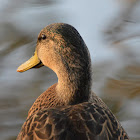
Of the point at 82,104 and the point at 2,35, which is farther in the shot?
the point at 2,35

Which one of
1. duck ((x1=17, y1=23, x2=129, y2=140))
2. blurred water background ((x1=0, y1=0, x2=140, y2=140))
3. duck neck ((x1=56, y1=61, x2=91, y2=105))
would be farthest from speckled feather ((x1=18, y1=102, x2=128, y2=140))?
blurred water background ((x1=0, y1=0, x2=140, y2=140))

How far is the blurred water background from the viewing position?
11.3 feet

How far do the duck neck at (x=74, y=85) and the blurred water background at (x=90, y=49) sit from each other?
0.87 meters

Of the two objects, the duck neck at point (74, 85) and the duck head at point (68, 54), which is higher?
the duck head at point (68, 54)

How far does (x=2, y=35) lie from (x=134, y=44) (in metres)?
1.78

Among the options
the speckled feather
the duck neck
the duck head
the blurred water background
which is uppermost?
the blurred water background

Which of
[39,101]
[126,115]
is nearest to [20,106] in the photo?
[39,101]

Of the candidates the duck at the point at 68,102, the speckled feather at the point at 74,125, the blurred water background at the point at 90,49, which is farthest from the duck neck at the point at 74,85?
the blurred water background at the point at 90,49

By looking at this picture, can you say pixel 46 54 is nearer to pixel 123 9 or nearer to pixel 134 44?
pixel 134 44

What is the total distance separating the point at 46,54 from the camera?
259cm

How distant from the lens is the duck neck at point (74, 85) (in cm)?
236

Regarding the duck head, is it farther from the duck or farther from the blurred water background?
the blurred water background

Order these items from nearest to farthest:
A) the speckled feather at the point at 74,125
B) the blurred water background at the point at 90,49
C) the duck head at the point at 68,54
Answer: the speckled feather at the point at 74,125, the duck head at the point at 68,54, the blurred water background at the point at 90,49

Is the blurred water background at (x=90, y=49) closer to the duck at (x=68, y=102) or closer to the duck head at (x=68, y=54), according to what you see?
the duck at (x=68, y=102)
